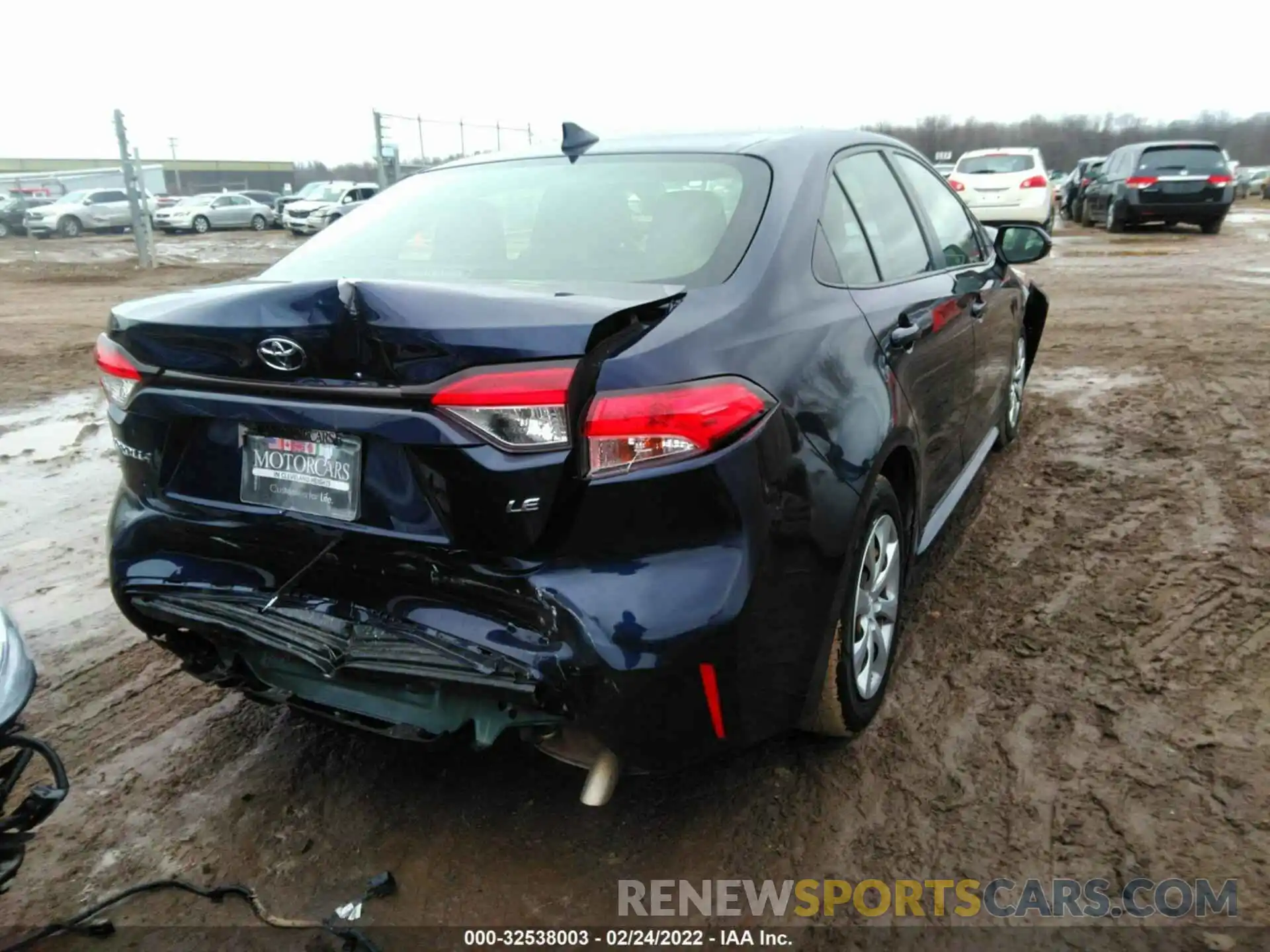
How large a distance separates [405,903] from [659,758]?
0.71 m

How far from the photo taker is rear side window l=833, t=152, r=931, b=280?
3.02 metres

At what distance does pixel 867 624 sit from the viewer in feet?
8.89

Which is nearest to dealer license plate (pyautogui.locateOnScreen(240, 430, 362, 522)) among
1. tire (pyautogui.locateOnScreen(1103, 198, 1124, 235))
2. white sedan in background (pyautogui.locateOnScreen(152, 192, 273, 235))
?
tire (pyautogui.locateOnScreen(1103, 198, 1124, 235))

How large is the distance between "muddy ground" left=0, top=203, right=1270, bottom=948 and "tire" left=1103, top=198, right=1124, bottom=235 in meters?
17.4

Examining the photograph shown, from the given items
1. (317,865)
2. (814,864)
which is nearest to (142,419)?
(317,865)

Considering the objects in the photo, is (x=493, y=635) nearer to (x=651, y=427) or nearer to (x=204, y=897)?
(x=651, y=427)

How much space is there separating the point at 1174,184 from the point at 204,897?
20.1 meters

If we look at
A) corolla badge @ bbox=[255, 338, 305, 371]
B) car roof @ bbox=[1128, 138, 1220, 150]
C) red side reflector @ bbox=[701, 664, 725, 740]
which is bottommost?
red side reflector @ bbox=[701, 664, 725, 740]

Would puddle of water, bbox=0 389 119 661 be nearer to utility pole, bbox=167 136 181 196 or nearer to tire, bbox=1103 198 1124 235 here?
tire, bbox=1103 198 1124 235

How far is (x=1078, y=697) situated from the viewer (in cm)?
291

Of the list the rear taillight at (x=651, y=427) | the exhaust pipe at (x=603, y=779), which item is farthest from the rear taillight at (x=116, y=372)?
the exhaust pipe at (x=603, y=779)

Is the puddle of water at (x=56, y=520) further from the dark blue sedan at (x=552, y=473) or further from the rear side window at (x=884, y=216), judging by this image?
the rear side window at (x=884, y=216)

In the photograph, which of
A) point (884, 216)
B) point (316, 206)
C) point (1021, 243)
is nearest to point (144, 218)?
point (316, 206)

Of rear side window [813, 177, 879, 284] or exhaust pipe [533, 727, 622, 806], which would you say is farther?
rear side window [813, 177, 879, 284]
